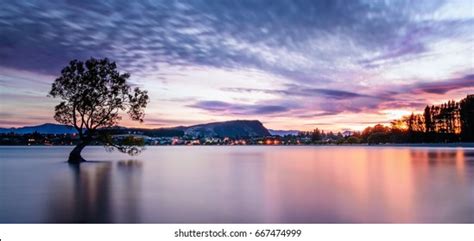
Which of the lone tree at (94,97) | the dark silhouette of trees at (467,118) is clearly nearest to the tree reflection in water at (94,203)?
the lone tree at (94,97)

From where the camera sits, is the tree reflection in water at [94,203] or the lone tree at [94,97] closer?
the tree reflection in water at [94,203]

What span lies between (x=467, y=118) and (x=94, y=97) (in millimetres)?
38741

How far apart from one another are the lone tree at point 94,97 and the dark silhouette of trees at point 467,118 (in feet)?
100

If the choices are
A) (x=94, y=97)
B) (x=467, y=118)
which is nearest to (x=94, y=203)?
(x=94, y=97)

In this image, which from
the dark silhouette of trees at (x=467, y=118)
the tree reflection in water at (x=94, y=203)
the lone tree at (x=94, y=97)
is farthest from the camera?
the dark silhouette of trees at (x=467, y=118)

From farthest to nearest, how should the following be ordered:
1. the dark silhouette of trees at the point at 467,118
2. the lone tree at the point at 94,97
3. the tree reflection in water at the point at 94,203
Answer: the dark silhouette of trees at the point at 467,118, the lone tree at the point at 94,97, the tree reflection in water at the point at 94,203

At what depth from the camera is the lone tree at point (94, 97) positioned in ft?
75.6

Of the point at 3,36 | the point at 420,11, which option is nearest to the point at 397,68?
the point at 420,11

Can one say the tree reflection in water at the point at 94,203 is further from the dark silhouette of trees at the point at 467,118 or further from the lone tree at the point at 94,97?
the dark silhouette of trees at the point at 467,118

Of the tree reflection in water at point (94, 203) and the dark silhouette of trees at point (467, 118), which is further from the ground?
the dark silhouette of trees at point (467, 118)
